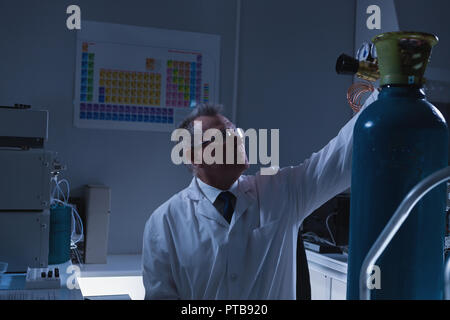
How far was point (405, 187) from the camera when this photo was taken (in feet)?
1.79

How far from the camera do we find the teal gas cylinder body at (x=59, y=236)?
83.1 inches

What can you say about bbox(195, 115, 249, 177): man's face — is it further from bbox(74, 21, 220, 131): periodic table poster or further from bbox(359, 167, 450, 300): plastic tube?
bbox(74, 21, 220, 131): periodic table poster

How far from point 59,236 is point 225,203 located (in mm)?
1003

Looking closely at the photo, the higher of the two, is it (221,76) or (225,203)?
(221,76)

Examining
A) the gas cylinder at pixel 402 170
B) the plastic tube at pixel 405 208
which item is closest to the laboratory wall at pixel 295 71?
the gas cylinder at pixel 402 170

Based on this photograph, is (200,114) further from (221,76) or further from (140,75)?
(221,76)

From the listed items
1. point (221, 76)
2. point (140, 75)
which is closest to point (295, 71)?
point (221, 76)

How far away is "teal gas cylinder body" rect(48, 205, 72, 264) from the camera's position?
211 cm

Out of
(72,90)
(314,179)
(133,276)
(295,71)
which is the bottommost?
(133,276)

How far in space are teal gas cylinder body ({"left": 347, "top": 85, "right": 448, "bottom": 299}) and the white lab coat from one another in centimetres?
66

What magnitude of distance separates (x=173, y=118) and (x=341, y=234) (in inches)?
47.0

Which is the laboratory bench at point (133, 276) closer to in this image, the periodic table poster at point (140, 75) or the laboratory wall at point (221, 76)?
the laboratory wall at point (221, 76)

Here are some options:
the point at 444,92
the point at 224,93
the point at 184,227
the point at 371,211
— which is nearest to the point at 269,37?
the point at 224,93
